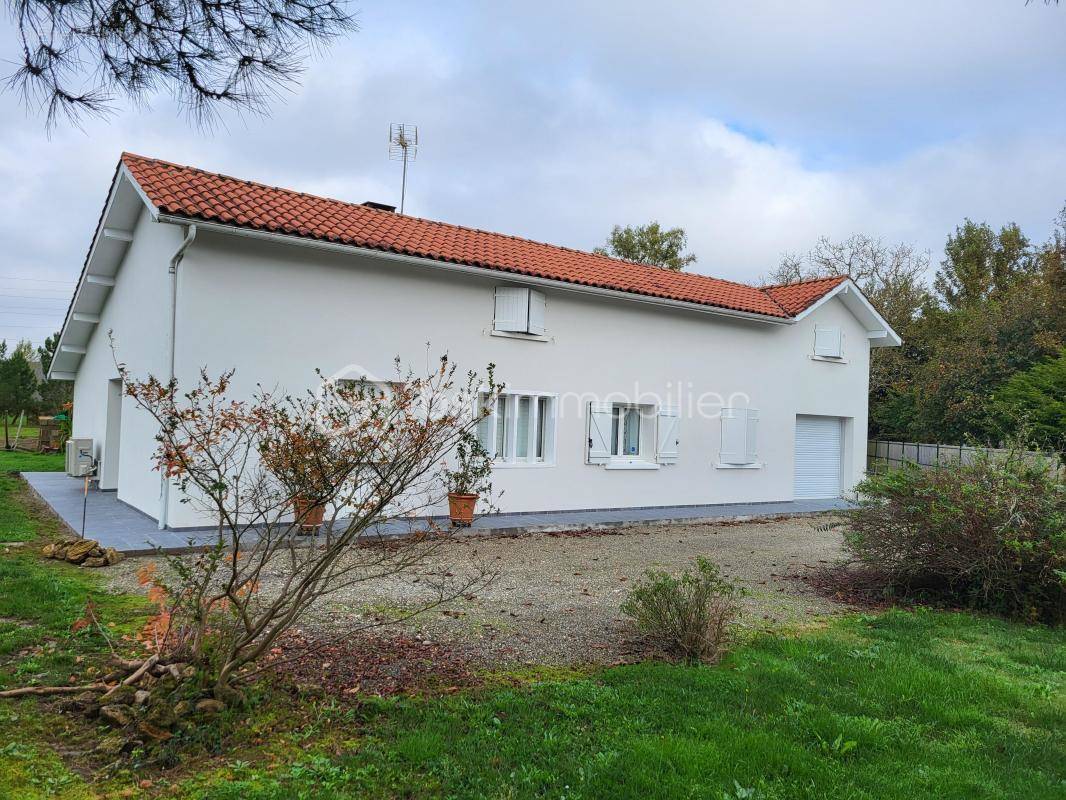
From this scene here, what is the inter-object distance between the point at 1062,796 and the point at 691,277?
14034mm

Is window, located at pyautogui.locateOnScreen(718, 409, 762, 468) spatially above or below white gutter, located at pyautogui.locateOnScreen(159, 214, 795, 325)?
below

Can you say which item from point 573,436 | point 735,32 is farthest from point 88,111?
point 573,436

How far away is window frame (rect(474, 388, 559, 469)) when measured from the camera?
12086mm

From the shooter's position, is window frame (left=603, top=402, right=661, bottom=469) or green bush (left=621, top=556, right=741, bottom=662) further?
window frame (left=603, top=402, right=661, bottom=469)

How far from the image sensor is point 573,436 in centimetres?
1287

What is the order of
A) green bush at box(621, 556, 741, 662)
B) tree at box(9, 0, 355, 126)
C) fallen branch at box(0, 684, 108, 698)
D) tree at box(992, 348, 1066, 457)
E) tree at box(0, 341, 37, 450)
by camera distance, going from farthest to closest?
tree at box(0, 341, 37, 450), tree at box(992, 348, 1066, 457), green bush at box(621, 556, 741, 662), tree at box(9, 0, 355, 126), fallen branch at box(0, 684, 108, 698)

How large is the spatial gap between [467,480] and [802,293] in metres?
9.83

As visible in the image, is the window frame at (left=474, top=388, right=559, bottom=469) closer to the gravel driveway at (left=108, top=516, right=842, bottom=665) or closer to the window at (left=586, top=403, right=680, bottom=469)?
the window at (left=586, top=403, right=680, bottom=469)

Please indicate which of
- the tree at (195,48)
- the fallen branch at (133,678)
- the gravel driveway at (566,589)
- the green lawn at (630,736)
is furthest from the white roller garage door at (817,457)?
the fallen branch at (133,678)

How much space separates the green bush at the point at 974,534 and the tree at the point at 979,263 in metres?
27.6

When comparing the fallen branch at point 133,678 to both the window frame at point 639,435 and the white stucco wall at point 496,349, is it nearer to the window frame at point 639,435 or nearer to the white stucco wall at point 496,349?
the white stucco wall at point 496,349

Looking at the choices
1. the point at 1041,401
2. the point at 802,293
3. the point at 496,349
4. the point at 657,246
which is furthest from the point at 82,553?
the point at 657,246

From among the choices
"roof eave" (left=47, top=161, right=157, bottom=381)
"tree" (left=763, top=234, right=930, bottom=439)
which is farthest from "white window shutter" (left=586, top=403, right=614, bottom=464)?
"tree" (left=763, top=234, right=930, bottom=439)

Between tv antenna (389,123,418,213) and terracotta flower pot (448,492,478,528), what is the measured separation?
834cm
